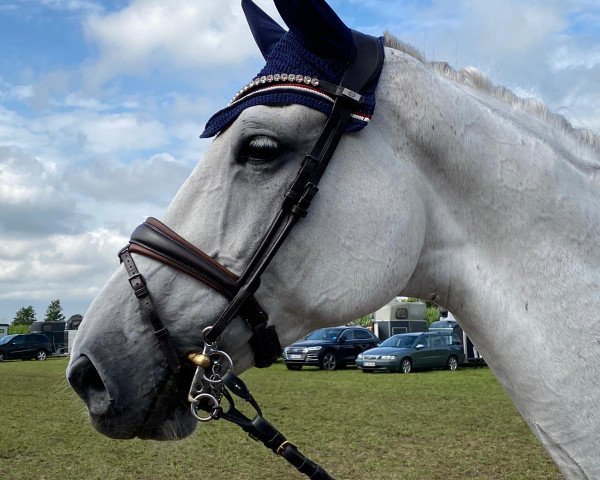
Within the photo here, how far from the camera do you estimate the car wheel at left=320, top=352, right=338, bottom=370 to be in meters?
27.6

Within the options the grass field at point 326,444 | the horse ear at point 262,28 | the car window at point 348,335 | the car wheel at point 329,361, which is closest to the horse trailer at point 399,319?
the car window at point 348,335

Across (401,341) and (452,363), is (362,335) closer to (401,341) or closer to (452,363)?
(401,341)

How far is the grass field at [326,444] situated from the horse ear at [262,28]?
4418 millimetres

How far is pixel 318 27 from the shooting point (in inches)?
86.5

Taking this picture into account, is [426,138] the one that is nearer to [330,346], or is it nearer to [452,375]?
[452,375]

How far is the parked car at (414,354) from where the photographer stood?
25406 millimetres

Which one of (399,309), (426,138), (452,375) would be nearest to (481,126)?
(426,138)

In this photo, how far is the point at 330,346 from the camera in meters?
27.8

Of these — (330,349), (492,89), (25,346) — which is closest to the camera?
(492,89)

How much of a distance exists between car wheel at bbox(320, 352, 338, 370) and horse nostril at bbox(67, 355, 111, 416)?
1021 inches

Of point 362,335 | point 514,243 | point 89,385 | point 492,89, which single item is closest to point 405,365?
point 362,335

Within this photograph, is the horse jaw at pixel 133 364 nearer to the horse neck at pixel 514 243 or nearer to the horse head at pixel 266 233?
the horse head at pixel 266 233

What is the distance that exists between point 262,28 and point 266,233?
1101mm

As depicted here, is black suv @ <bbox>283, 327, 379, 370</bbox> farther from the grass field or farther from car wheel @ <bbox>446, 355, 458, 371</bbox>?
the grass field
